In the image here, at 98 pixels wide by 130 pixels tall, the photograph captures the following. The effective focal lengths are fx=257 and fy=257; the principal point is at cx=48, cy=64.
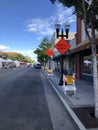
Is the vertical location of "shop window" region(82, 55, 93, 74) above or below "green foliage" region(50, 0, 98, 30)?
below

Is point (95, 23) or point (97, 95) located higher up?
point (95, 23)

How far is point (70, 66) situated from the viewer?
37.2 meters

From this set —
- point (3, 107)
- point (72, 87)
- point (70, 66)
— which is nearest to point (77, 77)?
point (70, 66)

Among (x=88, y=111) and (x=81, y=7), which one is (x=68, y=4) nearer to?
(x=81, y=7)

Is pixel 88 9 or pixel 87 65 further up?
pixel 88 9

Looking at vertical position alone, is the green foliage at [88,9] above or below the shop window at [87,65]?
above

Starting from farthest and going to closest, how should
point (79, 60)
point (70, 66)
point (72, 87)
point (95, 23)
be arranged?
point (70, 66) < point (79, 60) < point (72, 87) < point (95, 23)

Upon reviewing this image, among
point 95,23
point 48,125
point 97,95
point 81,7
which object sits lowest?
point 48,125

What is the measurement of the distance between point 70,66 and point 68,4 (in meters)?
28.3

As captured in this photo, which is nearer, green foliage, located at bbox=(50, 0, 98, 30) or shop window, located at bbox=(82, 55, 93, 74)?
green foliage, located at bbox=(50, 0, 98, 30)

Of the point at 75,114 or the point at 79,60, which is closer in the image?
the point at 75,114

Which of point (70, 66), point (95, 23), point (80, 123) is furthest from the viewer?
point (70, 66)

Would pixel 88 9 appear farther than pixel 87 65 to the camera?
No

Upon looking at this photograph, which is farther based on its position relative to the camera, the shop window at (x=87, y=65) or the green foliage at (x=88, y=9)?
the shop window at (x=87, y=65)
